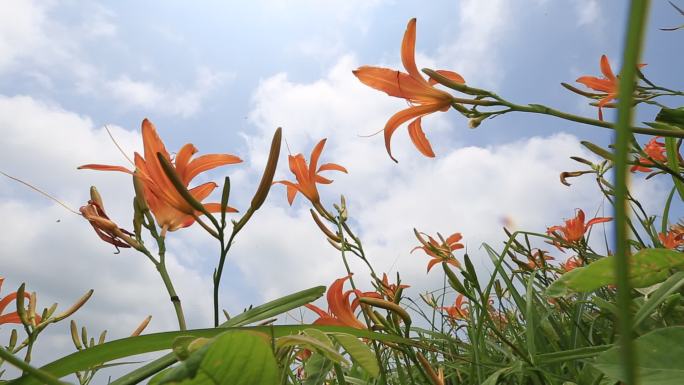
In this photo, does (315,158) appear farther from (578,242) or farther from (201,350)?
(578,242)

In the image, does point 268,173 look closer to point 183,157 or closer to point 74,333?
point 183,157

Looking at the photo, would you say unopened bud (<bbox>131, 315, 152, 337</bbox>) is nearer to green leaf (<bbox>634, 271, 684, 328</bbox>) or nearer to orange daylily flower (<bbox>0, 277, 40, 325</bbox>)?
orange daylily flower (<bbox>0, 277, 40, 325</bbox>)

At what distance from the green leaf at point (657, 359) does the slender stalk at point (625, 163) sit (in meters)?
0.46

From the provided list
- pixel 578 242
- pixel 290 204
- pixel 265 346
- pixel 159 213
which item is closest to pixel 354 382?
pixel 290 204

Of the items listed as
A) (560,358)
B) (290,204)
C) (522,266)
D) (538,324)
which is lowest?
(560,358)

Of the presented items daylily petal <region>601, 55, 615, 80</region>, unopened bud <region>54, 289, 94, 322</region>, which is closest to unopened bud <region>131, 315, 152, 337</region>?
unopened bud <region>54, 289, 94, 322</region>

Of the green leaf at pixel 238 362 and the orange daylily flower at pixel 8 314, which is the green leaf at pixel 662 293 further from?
the orange daylily flower at pixel 8 314

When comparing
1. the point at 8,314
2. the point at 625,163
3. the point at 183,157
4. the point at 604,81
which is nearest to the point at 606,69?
the point at 604,81

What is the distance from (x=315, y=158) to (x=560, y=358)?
2.38ft

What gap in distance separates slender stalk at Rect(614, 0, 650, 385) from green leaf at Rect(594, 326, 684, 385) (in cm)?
46

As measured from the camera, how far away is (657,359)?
0.57 meters

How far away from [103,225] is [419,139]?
0.76m

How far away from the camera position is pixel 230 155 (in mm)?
923

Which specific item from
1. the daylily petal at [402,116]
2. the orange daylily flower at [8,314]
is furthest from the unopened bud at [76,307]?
the daylily petal at [402,116]
